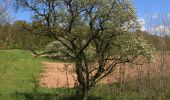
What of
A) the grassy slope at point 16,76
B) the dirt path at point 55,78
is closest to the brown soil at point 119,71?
the dirt path at point 55,78

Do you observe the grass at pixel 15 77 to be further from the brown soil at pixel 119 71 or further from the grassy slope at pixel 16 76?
the brown soil at pixel 119 71

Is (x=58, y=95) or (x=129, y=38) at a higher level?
(x=129, y=38)

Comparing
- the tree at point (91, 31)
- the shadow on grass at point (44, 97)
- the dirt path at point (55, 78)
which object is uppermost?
the tree at point (91, 31)

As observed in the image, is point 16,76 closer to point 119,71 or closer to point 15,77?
point 15,77

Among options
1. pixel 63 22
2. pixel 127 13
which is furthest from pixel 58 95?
pixel 127 13

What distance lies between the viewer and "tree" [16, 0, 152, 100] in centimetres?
1585

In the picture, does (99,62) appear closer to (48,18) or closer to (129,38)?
(129,38)

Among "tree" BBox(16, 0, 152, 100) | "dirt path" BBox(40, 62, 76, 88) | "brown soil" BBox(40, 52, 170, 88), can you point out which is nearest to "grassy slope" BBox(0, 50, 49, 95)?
"dirt path" BBox(40, 62, 76, 88)

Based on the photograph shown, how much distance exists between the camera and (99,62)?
16500mm

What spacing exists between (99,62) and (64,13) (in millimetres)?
2213

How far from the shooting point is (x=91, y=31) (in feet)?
52.8

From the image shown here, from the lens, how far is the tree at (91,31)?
52.0 ft

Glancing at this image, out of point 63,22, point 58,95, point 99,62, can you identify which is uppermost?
point 63,22

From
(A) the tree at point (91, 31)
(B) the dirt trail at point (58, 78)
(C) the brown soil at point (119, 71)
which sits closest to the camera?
(A) the tree at point (91, 31)
